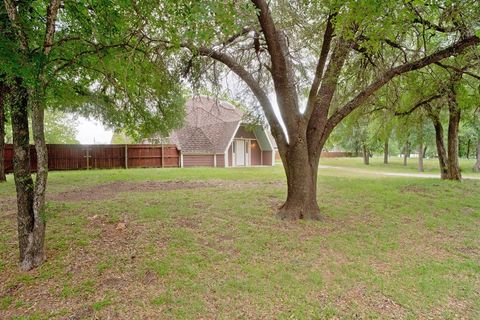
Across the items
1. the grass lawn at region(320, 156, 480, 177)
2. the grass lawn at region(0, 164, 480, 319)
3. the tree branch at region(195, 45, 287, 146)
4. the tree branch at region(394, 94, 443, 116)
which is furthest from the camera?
the grass lawn at region(320, 156, 480, 177)

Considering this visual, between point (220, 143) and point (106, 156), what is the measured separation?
7851 millimetres

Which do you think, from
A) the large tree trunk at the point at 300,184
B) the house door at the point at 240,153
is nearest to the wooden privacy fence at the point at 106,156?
the house door at the point at 240,153

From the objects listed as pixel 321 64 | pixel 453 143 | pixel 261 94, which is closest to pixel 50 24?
pixel 261 94

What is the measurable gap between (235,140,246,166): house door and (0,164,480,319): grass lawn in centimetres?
1436

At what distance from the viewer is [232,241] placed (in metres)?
4.49

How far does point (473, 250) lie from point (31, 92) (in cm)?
703

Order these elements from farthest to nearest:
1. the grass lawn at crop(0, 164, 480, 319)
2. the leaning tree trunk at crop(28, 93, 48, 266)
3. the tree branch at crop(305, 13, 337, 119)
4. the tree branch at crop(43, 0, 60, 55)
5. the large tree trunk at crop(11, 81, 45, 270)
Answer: the tree branch at crop(305, 13, 337, 119)
the large tree trunk at crop(11, 81, 45, 270)
the leaning tree trunk at crop(28, 93, 48, 266)
the tree branch at crop(43, 0, 60, 55)
the grass lawn at crop(0, 164, 480, 319)

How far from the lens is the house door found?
2095 centimetres

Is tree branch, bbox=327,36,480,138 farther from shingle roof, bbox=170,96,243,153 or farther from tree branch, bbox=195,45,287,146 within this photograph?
shingle roof, bbox=170,96,243,153

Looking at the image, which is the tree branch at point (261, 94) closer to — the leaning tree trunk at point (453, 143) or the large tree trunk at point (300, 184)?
the large tree trunk at point (300, 184)

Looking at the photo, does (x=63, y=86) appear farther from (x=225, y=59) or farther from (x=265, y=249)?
(x=265, y=249)

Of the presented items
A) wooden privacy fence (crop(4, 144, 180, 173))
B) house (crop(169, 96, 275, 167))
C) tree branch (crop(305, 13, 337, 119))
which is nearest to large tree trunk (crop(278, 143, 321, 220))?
tree branch (crop(305, 13, 337, 119))

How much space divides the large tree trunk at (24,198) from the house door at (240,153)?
17.6 meters

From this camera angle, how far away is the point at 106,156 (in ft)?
57.3
